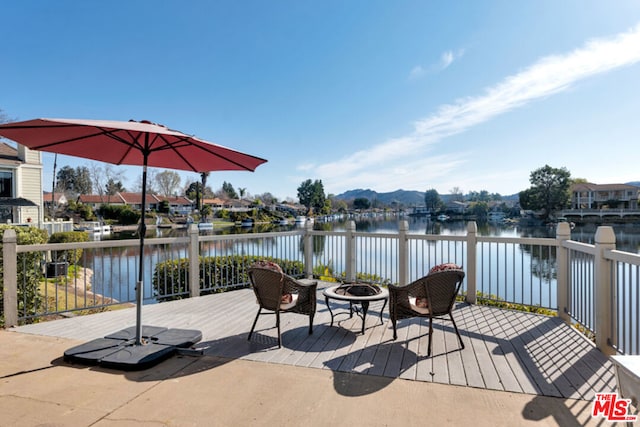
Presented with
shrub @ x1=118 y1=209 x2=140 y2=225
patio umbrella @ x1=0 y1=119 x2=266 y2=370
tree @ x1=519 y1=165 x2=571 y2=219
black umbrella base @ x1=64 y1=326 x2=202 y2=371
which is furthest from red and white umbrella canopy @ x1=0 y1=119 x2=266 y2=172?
tree @ x1=519 y1=165 x2=571 y2=219

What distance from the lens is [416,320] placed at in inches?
163

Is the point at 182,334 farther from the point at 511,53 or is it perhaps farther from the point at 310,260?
the point at 511,53

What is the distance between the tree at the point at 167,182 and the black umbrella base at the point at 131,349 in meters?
68.2

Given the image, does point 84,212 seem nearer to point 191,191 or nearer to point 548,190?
point 191,191

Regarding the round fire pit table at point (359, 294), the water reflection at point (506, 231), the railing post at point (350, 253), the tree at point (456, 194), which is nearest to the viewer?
the round fire pit table at point (359, 294)

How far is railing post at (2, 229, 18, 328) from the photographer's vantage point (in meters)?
3.81

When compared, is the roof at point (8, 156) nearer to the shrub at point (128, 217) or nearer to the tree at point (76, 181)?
the shrub at point (128, 217)

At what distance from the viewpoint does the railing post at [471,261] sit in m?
4.88

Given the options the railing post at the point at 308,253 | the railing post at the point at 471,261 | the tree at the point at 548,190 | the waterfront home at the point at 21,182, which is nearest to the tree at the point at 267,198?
the tree at the point at 548,190

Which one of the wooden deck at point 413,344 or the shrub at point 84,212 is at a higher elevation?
the shrub at point 84,212

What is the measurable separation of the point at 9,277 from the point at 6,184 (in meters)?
17.5

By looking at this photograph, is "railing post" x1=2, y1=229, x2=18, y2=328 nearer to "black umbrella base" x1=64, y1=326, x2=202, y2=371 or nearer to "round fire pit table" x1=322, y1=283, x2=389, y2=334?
"black umbrella base" x1=64, y1=326, x2=202, y2=371

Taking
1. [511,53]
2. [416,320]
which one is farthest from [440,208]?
[416,320]

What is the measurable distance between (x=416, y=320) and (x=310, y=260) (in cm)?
292
